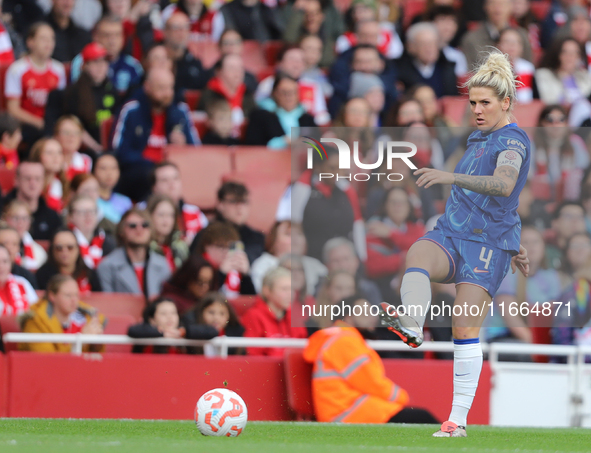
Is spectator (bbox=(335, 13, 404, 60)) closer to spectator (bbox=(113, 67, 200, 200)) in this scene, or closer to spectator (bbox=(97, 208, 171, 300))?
spectator (bbox=(113, 67, 200, 200))

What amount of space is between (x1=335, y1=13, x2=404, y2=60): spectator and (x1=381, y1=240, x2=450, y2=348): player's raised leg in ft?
20.0

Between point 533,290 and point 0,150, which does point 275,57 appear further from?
point 533,290

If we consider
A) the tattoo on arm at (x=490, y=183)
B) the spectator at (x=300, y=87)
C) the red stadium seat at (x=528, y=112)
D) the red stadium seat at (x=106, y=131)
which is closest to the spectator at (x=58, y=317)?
the red stadium seat at (x=106, y=131)

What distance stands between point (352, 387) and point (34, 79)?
5316 mm

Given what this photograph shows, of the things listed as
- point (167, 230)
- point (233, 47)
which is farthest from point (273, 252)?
point (233, 47)

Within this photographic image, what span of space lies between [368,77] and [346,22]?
6.47ft

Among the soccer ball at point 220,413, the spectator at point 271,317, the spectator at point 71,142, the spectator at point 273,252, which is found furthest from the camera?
the spectator at point 71,142

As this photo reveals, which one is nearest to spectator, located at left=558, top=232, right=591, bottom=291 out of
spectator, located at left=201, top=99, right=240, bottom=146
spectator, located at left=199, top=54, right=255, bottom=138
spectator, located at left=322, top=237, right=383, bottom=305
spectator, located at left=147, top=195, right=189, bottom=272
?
spectator, located at left=322, top=237, right=383, bottom=305

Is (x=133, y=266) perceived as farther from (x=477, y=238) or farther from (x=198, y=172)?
(x=477, y=238)

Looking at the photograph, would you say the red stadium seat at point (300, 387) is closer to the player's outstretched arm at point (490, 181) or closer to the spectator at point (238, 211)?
the spectator at point (238, 211)

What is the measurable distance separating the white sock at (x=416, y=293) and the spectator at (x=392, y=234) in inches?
91.9

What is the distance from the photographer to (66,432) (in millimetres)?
5641

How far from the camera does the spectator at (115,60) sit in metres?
10.4

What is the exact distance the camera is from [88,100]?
397 inches
